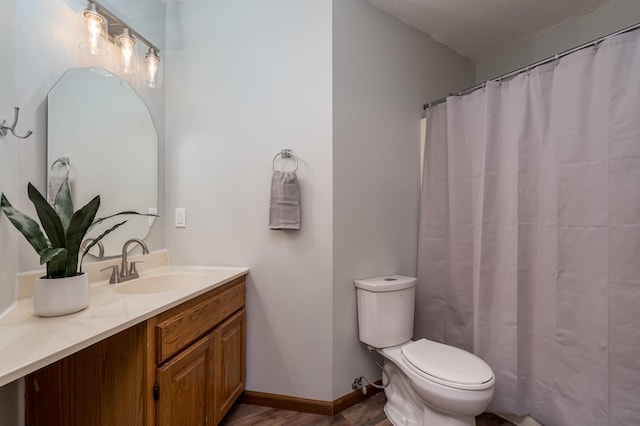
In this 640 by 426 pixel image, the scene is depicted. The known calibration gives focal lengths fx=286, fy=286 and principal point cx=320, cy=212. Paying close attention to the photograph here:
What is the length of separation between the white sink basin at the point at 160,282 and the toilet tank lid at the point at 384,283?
2.95 ft

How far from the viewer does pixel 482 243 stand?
1.71 meters

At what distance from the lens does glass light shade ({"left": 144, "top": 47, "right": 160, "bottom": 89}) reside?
5.47 feet

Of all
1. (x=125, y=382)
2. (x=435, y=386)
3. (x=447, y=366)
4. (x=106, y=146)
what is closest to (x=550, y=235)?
(x=447, y=366)

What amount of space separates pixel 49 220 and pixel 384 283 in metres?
1.53

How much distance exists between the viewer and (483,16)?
2.01 m

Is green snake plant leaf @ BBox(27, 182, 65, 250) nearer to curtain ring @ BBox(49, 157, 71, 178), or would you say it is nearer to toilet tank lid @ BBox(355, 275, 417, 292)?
curtain ring @ BBox(49, 157, 71, 178)

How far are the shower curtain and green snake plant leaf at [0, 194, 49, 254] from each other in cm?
204

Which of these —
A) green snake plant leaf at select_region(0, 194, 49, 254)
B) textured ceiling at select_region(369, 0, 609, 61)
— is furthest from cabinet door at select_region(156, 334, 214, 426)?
textured ceiling at select_region(369, 0, 609, 61)

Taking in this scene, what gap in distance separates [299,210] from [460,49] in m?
2.03

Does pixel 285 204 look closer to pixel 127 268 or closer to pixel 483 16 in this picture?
pixel 127 268

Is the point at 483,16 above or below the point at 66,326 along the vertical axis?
above

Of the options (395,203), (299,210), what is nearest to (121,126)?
(299,210)

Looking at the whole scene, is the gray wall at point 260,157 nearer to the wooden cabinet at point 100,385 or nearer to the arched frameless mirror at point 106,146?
the arched frameless mirror at point 106,146

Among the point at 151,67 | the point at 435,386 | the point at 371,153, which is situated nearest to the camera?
the point at 435,386
